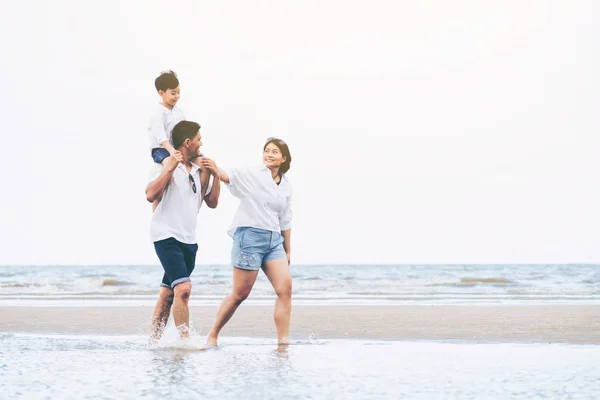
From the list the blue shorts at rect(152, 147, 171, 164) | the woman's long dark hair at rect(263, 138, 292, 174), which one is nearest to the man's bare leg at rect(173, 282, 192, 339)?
the blue shorts at rect(152, 147, 171, 164)

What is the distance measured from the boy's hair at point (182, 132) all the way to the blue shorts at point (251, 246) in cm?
80

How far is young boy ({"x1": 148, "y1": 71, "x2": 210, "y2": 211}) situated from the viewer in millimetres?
5207

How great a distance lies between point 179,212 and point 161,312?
2.74 feet

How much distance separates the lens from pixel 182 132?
17.3 feet

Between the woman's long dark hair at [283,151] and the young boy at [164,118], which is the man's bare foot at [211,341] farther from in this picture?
the woman's long dark hair at [283,151]

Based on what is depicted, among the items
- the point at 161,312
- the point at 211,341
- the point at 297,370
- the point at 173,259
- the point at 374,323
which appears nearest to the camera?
the point at 297,370

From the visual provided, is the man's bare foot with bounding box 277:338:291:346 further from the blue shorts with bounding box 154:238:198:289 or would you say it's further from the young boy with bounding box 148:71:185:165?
the young boy with bounding box 148:71:185:165

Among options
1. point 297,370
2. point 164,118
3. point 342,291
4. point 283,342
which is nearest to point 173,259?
point 164,118

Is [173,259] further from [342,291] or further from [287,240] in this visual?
[342,291]

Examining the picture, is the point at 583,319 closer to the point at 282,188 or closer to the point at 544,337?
the point at 544,337

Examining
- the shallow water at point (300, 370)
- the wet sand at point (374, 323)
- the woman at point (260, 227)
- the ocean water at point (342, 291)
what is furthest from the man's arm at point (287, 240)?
the ocean water at point (342, 291)

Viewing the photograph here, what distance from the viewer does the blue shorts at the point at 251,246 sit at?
555 centimetres

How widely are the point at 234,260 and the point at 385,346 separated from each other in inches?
53.2

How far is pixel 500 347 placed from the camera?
18.8 ft
